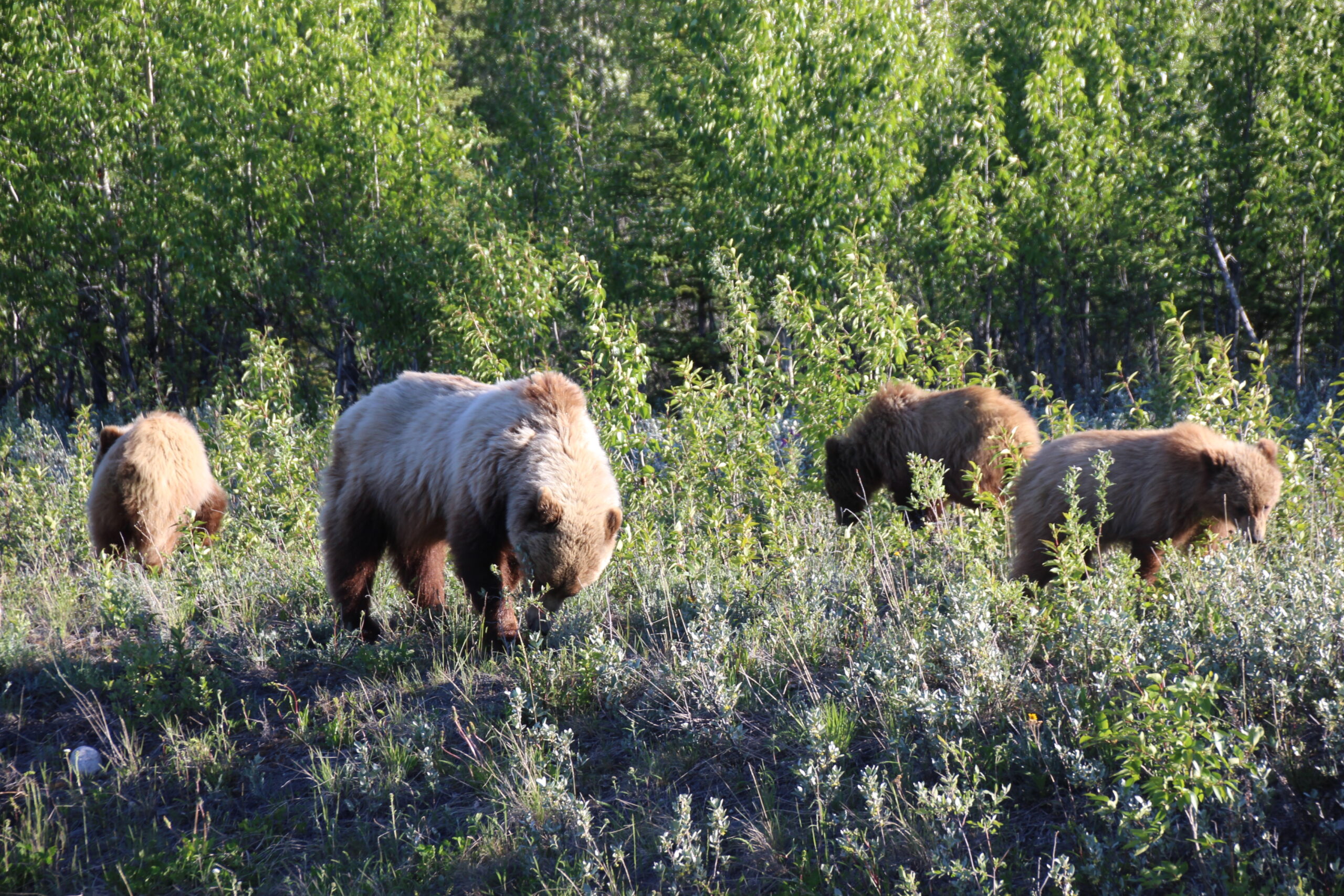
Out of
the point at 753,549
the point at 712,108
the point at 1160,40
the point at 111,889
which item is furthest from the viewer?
the point at 1160,40

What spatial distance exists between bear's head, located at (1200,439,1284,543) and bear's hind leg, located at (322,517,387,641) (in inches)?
178

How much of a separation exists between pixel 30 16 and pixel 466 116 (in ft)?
23.2

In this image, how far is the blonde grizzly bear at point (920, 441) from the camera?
6641 millimetres

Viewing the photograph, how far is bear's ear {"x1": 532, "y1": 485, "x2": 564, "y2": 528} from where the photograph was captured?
4367 mm

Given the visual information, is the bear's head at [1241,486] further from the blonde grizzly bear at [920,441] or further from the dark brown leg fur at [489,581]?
the dark brown leg fur at [489,581]

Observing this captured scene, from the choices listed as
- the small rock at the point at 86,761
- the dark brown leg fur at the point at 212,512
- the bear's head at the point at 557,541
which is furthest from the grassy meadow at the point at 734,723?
the dark brown leg fur at the point at 212,512

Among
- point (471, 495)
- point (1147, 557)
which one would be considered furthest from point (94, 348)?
point (1147, 557)

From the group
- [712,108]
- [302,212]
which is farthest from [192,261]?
[712,108]

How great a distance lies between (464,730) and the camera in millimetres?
4223

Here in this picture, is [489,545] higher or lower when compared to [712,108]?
lower

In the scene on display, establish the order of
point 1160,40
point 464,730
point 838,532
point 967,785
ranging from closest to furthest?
point 967,785, point 464,730, point 838,532, point 1160,40

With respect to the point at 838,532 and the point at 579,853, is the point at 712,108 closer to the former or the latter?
the point at 838,532

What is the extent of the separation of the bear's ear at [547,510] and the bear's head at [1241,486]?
3.27 m

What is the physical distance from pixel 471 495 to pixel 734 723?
1746mm
